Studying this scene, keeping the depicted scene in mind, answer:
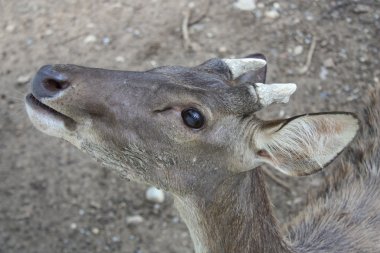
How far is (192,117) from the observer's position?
10.2 feet

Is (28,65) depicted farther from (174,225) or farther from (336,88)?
(336,88)

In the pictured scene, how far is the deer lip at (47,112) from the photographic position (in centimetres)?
314


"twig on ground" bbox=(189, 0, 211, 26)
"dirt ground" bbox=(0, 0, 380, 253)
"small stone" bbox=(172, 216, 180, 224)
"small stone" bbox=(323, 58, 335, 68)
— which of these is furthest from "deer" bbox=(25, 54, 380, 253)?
"twig on ground" bbox=(189, 0, 211, 26)

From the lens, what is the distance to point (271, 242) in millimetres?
3477

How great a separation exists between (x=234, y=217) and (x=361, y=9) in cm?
363

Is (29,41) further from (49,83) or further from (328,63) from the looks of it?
(49,83)

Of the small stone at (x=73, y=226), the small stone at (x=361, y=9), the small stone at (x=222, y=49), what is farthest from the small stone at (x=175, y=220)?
the small stone at (x=361, y=9)

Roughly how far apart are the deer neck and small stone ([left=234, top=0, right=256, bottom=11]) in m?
3.14

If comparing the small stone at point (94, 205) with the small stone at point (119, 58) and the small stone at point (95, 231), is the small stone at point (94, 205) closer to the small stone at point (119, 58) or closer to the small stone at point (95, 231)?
the small stone at point (95, 231)

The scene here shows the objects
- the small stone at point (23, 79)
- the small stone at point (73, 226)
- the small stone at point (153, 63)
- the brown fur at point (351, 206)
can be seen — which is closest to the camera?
the brown fur at point (351, 206)

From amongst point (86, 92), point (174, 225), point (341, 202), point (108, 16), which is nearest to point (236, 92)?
point (86, 92)

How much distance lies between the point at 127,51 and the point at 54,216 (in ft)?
5.65

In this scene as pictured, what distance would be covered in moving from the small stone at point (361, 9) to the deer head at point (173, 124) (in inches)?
137

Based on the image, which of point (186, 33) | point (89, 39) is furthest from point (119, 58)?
point (186, 33)
